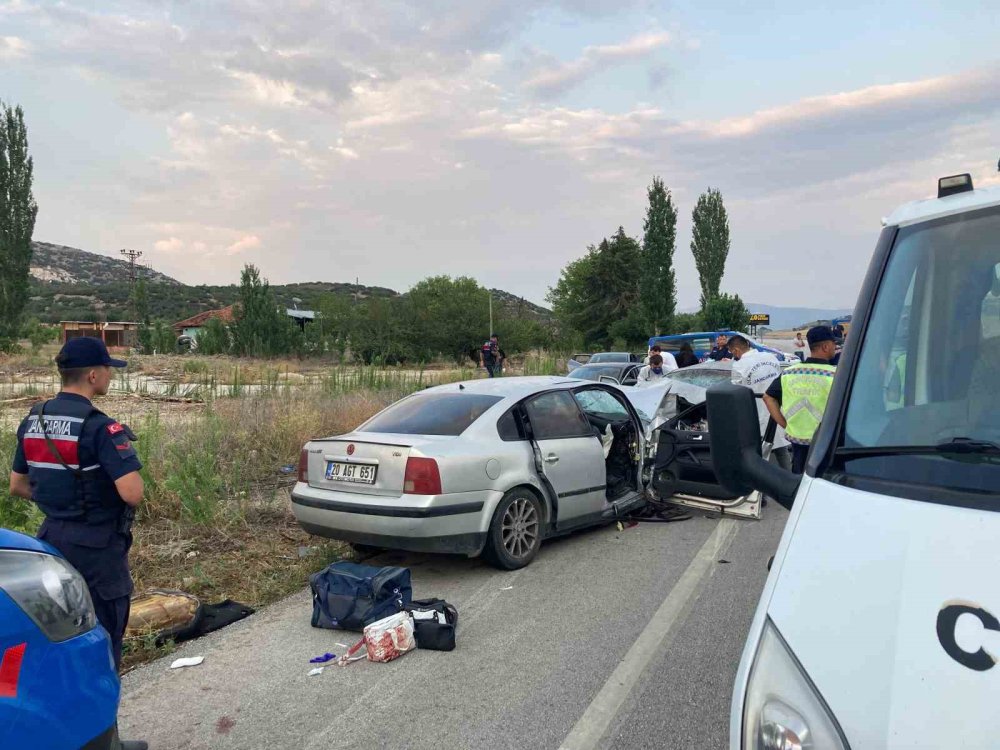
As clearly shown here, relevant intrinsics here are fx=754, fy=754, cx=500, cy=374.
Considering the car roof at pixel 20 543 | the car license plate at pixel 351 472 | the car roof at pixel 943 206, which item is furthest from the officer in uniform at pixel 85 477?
the car roof at pixel 943 206

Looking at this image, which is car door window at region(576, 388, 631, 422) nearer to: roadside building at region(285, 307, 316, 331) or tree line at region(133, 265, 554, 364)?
tree line at region(133, 265, 554, 364)

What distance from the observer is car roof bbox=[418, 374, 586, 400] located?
6668mm

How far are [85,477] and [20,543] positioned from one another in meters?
1.10

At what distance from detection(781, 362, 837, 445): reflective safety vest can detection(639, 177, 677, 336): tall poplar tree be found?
40.6m

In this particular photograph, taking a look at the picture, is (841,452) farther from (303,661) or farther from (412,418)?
(412,418)

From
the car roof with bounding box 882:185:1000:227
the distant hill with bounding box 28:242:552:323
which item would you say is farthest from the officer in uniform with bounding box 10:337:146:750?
the distant hill with bounding box 28:242:552:323

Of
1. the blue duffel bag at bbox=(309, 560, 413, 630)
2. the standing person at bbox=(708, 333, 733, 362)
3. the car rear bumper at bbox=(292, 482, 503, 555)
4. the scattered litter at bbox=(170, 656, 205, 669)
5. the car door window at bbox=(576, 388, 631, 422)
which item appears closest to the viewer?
the scattered litter at bbox=(170, 656, 205, 669)

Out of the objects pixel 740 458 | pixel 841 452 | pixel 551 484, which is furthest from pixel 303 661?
pixel 841 452

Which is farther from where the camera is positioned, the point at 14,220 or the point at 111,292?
the point at 111,292

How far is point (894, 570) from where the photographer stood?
5.57ft

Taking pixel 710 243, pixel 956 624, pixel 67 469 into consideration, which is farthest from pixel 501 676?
pixel 710 243

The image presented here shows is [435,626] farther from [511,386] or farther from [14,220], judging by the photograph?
[14,220]

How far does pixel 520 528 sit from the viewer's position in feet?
20.1

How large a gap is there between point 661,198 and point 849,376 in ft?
149
